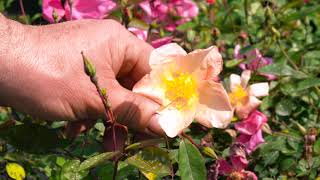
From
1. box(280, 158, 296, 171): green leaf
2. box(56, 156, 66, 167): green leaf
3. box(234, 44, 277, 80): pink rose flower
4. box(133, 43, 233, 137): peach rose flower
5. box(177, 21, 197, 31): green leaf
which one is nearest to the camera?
box(133, 43, 233, 137): peach rose flower

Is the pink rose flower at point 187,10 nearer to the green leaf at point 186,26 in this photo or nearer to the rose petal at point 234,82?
the green leaf at point 186,26

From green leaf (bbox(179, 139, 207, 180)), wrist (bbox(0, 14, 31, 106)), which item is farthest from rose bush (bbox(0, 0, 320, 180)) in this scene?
wrist (bbox(0, 14, 31, 106))

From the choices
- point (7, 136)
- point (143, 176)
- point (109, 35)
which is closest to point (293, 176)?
point (143, 176)

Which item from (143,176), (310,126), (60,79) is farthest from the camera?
(310,126)

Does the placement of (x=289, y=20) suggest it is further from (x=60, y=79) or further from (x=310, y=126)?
(x=60, y=79)

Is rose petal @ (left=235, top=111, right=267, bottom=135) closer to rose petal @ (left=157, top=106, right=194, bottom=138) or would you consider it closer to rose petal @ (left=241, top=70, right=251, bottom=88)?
rose petal @ (left=241, top=70, right=251, bottom=88)

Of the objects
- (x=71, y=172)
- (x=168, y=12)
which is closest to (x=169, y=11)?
(x=168, y=12)

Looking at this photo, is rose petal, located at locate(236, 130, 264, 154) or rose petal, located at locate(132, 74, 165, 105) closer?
rose petal, located at locate(132, 74, 165, 105)

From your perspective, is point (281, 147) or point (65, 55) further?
point (281, 147)
